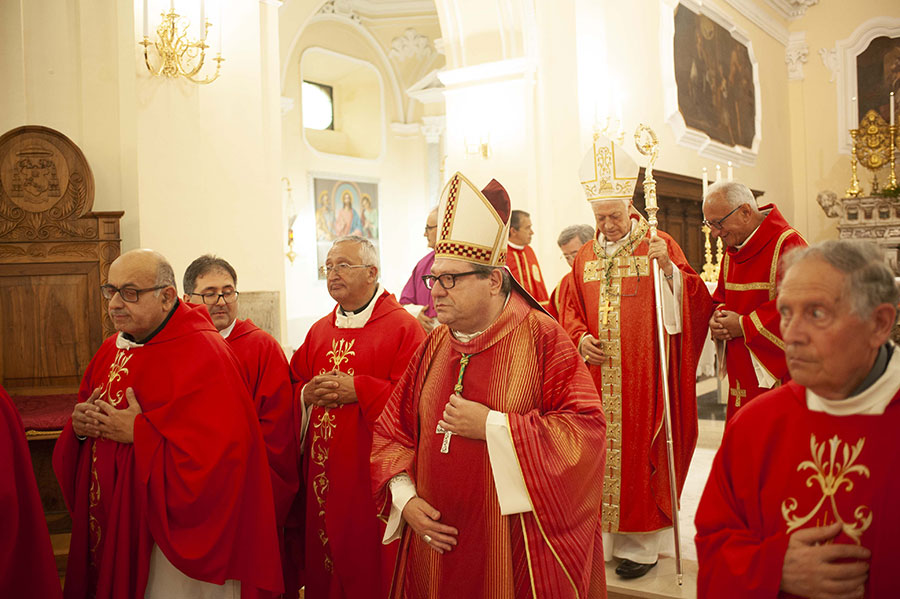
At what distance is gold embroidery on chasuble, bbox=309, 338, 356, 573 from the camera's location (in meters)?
3.78

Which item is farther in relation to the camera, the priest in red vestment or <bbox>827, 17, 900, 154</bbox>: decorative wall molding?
<bbox>827, 17, 900, 154</bbox>: decorative wall molding

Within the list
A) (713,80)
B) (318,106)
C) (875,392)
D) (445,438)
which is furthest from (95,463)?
(318,106)

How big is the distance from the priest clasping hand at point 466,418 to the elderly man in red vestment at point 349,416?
1.12 m

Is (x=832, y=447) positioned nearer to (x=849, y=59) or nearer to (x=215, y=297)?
(x=215, y=297)

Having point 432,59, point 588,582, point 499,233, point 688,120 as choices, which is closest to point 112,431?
point 499,233

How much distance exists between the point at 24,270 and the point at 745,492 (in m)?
4.95

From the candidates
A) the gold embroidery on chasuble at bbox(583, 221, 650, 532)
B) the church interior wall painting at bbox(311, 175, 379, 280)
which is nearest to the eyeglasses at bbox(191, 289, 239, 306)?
the gold embroidery on chasuble at bbox(583, 221, 650, 532)

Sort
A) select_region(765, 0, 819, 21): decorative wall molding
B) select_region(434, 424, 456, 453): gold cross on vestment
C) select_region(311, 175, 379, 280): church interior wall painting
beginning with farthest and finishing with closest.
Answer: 1. select_region(765, 0, 819, 21): decorative wall molding
2. select_region(311, 175, 379, 280): church interior wall painting
3. select_region(434, 424, 456, 453): gold cross on vestment

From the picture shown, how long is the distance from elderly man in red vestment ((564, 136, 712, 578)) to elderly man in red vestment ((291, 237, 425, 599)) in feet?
4.37

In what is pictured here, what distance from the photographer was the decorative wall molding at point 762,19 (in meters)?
14.0

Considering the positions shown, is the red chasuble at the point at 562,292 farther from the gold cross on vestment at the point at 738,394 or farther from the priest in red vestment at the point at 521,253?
the priest in red vestment at the point at 521,253

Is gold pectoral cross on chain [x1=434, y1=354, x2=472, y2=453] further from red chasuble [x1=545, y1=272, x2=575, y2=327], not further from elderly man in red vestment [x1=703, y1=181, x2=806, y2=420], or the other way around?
red chasuble [x1=545, y1=272, x2=575, y2=327]

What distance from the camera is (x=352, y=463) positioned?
147 inches

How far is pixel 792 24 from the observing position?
1669cm
